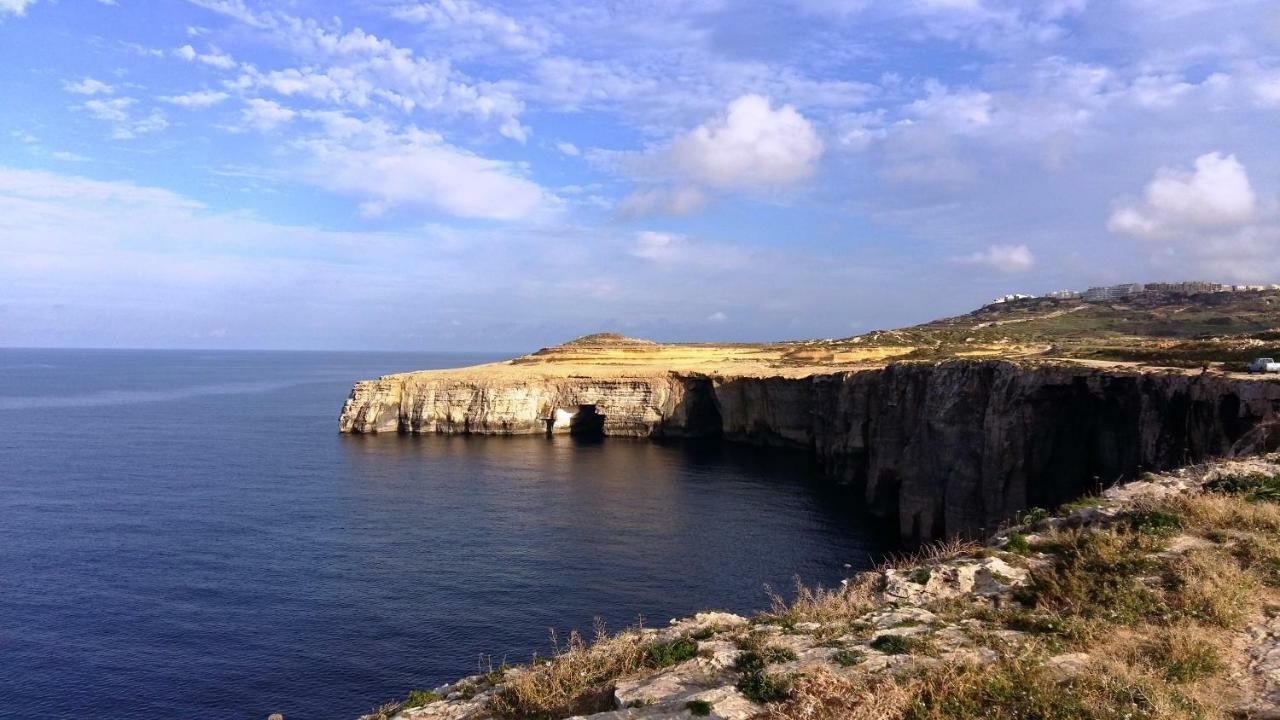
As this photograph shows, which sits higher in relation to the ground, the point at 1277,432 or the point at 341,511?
the point at 1277,432

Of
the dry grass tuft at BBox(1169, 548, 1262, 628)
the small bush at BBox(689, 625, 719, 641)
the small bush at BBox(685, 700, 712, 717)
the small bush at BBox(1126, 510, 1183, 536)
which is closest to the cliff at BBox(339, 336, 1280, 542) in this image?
the small bush at BBox(1126, 510, 1183, 536)

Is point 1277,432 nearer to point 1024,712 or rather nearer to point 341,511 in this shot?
point 1024,712

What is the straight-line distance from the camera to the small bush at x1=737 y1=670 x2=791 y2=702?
11953mm

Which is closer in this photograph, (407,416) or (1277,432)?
(1277,432)

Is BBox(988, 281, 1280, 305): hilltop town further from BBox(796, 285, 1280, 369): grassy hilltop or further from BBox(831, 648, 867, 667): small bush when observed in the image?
BBox(831, 648, 867, 667): small bush

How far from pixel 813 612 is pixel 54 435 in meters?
115

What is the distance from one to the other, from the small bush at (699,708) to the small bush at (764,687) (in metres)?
0.73

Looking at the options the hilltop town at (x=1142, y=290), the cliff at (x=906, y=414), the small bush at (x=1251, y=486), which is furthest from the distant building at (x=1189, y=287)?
the small bush at (x=1251, y=486)

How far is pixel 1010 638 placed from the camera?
1325 cm

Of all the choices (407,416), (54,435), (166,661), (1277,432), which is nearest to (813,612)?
(1277,432)

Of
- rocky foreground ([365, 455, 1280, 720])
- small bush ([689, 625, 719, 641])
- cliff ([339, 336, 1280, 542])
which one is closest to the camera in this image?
rocky foreground ([365, 455, 1280, 720])

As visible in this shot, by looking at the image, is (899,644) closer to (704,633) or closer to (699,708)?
(699,708)

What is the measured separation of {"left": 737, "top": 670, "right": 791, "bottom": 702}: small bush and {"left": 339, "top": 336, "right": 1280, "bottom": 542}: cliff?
2440 cm

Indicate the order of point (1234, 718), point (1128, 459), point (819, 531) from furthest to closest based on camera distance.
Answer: point (819, 531) → point (1128, 459) → point (1234, 718)
